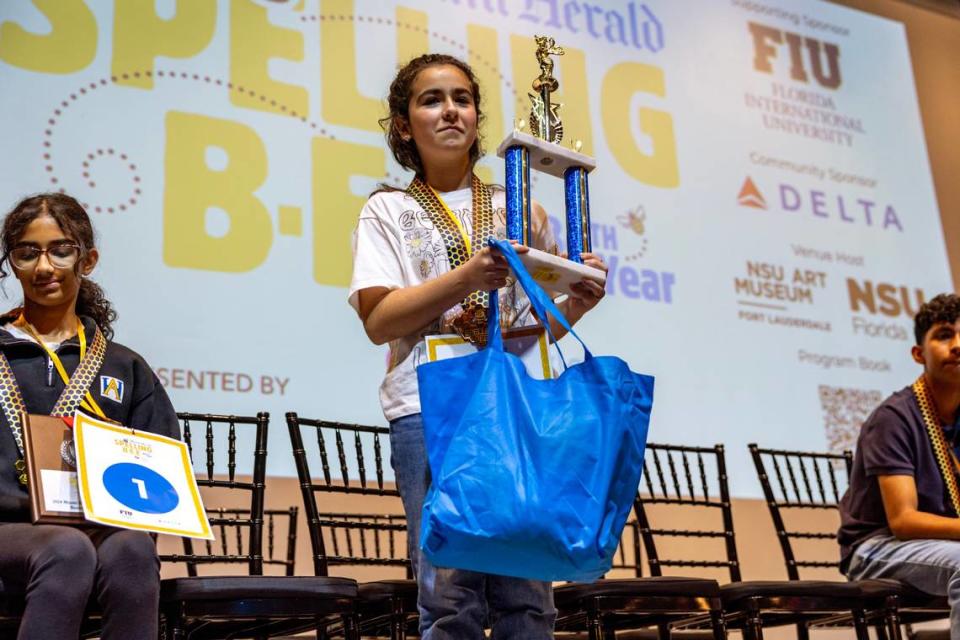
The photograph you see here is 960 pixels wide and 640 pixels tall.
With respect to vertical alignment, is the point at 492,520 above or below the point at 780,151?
below

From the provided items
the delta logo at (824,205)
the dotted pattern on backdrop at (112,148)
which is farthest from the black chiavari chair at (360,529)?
the delta logo at (824,205)

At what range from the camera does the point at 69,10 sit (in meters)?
3.22

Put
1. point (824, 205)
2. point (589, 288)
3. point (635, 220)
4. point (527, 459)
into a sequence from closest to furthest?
point (527, 459), point (589, 288), point (635, 220), point (824, 205)

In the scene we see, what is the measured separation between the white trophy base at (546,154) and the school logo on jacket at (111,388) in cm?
85

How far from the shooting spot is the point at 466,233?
1821mm

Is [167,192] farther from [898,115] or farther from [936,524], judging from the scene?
[898,115]

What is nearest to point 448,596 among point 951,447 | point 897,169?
point 951,447

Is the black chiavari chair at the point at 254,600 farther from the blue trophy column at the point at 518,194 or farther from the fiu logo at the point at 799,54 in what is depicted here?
the fiu logo at the point at 799,54

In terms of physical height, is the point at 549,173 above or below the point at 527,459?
above

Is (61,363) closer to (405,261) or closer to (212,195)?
(405,261)

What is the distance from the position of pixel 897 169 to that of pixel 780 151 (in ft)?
2.12

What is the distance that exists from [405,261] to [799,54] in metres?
3.42

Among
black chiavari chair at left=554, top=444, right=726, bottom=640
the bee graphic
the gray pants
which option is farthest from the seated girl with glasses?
the bee graphic

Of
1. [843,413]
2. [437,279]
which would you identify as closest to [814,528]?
[843,413]
